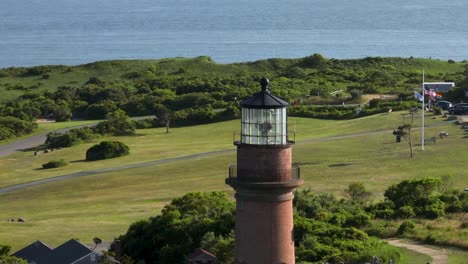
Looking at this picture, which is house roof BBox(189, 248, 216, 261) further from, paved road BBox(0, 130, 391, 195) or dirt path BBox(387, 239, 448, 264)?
paved road BBox(0, 130, 391, 195)

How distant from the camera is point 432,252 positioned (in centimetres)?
2969

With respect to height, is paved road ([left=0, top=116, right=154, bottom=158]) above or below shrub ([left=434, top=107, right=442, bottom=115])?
below

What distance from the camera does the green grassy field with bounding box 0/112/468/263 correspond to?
3822 cm

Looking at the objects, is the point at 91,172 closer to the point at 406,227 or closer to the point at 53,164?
the point at 53,164

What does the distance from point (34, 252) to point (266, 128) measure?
56.5 ft

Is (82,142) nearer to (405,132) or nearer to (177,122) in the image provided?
(177,122)

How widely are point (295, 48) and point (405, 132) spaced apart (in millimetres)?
110444

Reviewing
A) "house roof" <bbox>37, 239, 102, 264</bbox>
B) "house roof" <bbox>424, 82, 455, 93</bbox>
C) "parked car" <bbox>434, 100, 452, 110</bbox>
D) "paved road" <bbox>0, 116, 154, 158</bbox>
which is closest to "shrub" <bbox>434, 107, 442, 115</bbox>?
"parked car" <bbox>434, 100, 452, 110</bbox>

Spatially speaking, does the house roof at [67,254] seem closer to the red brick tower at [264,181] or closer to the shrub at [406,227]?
the shrub at [406,227]

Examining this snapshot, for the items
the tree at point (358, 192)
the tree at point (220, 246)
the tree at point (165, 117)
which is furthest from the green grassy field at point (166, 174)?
the tree at point (165, 117)

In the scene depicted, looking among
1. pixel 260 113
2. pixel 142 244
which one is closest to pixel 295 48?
pixel 142 244

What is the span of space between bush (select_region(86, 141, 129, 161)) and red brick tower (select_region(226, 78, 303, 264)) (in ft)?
142

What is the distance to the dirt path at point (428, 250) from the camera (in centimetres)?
2856

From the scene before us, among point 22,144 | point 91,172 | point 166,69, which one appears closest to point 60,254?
point 91,172
